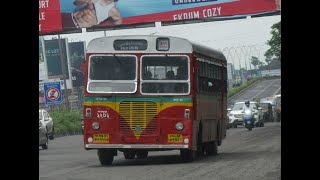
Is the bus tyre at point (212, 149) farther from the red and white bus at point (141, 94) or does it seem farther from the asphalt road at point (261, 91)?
the asphalt road at point (261, 91)

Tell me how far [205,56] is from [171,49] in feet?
6.97

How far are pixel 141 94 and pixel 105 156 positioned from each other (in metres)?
1.90

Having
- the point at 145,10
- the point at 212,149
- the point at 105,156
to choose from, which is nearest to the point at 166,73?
the point at 105,156

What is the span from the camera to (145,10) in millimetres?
48406

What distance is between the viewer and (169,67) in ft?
72.9

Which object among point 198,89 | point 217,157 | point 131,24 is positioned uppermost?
point 131,24

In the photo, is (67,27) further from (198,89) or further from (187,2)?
(198,89)

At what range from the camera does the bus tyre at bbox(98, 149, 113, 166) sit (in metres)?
22.8

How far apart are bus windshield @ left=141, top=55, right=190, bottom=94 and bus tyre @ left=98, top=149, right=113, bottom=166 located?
1.92m

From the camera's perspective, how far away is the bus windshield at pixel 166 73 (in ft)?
72.7

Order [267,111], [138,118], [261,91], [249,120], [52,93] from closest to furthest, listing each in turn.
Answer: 1. [138,118]
2. [52,93]
3. [249,120]
4. [267,111]
5. [261,91]

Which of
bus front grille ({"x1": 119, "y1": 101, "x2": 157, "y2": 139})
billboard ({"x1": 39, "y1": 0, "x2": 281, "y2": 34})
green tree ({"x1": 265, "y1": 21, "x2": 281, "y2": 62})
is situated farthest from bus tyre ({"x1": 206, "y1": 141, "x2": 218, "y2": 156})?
green tree ({"x1": 265, "y1": 21, "x2": 281, "y2": 62})

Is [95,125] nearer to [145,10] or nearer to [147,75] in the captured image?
[147,75]
